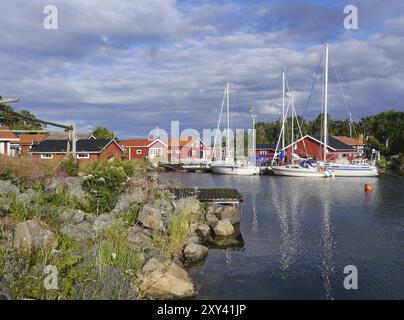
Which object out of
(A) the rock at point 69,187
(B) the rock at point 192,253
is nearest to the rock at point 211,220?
(B) the rock at point 192,253

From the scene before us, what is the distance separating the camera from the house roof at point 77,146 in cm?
5291

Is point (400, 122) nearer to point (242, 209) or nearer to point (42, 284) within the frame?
point (242, 209)

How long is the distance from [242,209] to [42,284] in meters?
17.2

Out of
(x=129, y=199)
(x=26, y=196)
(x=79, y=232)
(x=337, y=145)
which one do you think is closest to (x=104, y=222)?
(x=79, y=232)

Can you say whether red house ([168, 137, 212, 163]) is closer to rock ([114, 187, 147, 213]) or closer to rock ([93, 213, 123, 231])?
rock ([114, 187, 147, 213])

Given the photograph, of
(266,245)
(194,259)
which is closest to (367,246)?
(266,245)

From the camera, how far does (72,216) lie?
1201 centimetres

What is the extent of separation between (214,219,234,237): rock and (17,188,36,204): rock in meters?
7.17

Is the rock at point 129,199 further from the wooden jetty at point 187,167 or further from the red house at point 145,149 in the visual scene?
the red house at point 145,149

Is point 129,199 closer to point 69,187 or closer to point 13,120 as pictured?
point 69,187

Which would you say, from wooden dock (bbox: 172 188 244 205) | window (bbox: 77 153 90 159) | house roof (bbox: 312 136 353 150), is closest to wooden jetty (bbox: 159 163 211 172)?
window (bbox: 77 153 90 159)

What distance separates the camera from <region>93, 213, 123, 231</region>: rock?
11.3m

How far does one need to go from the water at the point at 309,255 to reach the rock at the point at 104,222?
2.82 metres

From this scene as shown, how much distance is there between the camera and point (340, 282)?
36.6ft
